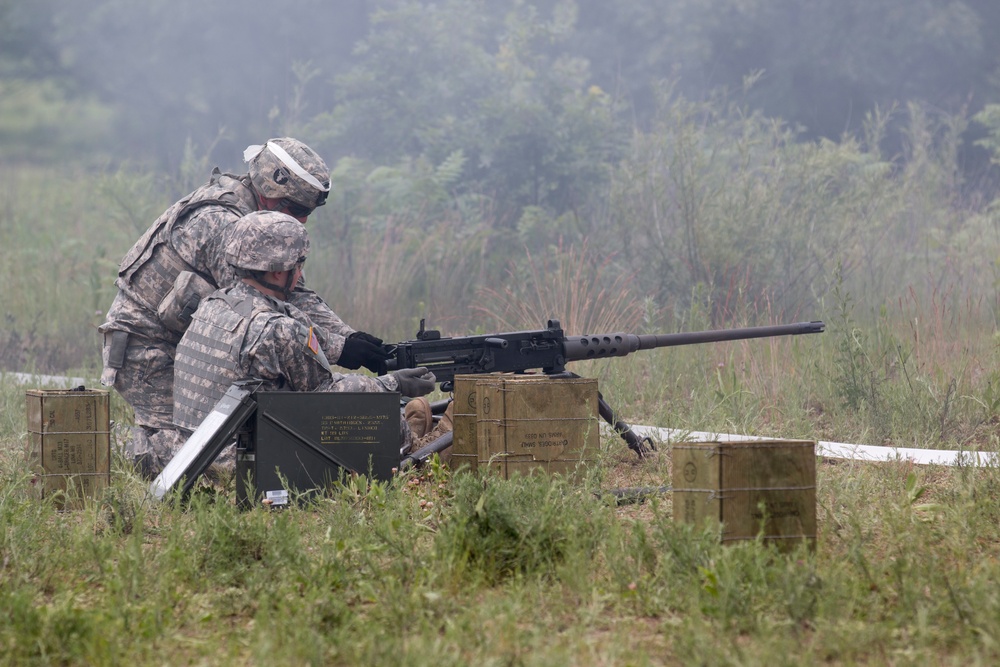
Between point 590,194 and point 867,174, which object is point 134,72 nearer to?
point 590,194

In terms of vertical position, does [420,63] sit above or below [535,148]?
above

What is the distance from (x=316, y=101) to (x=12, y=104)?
5.80m

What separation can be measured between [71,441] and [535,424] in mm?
2002

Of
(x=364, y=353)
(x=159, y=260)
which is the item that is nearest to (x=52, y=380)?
(x=159, y=260)

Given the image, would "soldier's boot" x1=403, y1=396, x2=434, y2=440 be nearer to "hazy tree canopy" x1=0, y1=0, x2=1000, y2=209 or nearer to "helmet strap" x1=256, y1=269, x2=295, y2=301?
"helmet strap" x1=256, y1=269, x2=295, y2=301

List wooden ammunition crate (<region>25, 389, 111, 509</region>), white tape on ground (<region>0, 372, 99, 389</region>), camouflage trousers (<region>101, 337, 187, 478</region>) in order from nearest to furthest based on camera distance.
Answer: wooden ammunition crate (<region>25, 389, 111, 509</region>) < camouflage trousers (<region>101, 337, 187, 478</region>) < white tape on ground (<region>0, 372, 99, 389</region>)

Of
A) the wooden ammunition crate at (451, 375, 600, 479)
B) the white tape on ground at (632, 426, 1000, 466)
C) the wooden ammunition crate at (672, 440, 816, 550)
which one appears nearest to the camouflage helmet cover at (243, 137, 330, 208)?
the wooden ammunition crate at (451, 375, 600, 479)

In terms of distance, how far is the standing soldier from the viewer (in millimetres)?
5691

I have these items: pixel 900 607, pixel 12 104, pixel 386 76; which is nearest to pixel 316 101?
pixel 386 76

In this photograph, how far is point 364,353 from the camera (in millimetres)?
5648

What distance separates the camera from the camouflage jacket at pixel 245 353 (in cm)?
493

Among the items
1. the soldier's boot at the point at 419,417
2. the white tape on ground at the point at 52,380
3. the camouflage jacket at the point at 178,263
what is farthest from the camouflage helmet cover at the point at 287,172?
the white tape on ground at the point at 52,380

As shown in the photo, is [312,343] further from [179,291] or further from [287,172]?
[287,172]

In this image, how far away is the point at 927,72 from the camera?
2148cm
